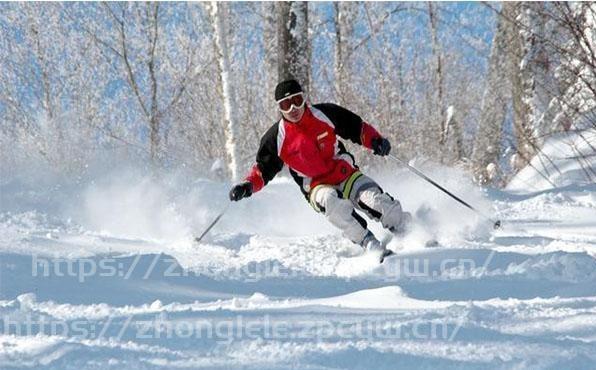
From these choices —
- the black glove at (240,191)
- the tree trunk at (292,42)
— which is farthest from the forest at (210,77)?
the black glove at (240,191)

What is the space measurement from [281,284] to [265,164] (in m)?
1.45

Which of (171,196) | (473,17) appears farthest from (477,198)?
(473,17)

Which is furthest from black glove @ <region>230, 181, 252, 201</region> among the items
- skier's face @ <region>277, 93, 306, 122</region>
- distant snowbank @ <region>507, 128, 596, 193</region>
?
distant snowbank @ <region>507, 128, 596, 193</region>

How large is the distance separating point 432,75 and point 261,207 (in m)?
17.7

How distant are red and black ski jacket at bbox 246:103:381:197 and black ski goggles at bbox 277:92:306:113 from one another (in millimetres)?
132

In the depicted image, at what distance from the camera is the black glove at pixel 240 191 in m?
5.64

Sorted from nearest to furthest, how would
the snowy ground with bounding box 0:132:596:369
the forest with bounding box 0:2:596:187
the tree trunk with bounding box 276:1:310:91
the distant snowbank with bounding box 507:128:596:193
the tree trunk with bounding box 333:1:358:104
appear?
the snowy ground with bounding box 0:132:596:369 < the distant snowbank with bounding box 507:128:596:193 < the tree trunk with bounding box 276:1:310:91 < the tree trunk with bounding box 333:1:358:104 < the forest with bounding box 0:2:596:187

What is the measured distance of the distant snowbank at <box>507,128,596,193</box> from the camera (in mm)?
9336

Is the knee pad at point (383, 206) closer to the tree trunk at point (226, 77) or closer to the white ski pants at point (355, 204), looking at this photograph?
the white ski pants at point (355, 204)

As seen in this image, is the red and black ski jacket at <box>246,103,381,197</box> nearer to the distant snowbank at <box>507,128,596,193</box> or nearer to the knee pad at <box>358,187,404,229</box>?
the knee pad at <box>358,187,404,229</box>

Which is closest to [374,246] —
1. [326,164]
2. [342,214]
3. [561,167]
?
[342,214]

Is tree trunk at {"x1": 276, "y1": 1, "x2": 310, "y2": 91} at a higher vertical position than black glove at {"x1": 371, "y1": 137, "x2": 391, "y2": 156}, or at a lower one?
higher

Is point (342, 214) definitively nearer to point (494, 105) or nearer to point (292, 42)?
point (292, 42)

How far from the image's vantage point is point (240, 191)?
568 centimetres
